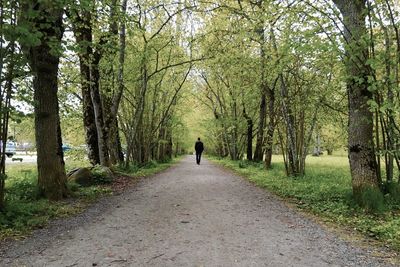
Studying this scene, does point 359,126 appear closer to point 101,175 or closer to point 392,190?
point 392,190

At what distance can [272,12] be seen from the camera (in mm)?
9055

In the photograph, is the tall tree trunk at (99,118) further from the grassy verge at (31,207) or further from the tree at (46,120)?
the tree at (46,120)

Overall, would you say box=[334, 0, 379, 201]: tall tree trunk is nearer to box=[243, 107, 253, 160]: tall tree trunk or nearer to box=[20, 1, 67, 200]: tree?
box=[20, 1, 67, 200]: tree

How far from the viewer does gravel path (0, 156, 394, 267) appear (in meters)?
4.20

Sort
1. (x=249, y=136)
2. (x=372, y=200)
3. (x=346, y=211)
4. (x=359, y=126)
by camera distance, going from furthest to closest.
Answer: (x=249, y=136) → (x=359, y=126) → (x=346, y=211) → (x=372, y=200)

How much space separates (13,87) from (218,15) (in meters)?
11.0

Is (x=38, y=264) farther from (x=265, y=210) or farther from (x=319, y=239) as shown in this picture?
(x=265, y=210)

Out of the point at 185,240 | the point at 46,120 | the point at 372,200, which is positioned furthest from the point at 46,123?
the point at 372,200

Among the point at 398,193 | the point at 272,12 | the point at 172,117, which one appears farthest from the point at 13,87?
the point at 172,117

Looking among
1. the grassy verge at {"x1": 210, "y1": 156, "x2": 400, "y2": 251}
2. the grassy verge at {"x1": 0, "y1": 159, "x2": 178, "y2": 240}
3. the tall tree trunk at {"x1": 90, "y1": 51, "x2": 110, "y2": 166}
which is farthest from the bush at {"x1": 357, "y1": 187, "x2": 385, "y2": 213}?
the tall tree trunk at {"x1": 90, "y1": 51, "x2": 110, "y2": 166}

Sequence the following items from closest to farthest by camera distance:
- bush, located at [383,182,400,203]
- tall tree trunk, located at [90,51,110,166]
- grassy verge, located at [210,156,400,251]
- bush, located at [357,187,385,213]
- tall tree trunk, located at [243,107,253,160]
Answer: grassy verge, located at [210,156,400,251]
bush, located at [357,187,385,213]
bush, located at [383,182,400,203]
tall tree trunk, located at [90,51,110,166]
tall tree trunk, located at [243,107,253,160]

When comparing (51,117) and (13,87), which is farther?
(51,117)

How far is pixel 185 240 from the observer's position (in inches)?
196

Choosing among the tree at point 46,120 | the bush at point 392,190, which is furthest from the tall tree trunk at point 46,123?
the bush at point 392,190
